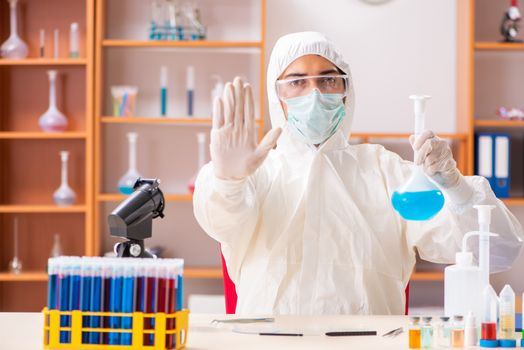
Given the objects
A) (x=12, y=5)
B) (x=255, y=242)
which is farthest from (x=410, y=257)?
(x=12, y=5)

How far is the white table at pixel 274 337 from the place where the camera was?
144cm

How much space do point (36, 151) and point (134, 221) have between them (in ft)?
8.76

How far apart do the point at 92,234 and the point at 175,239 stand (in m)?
0.44

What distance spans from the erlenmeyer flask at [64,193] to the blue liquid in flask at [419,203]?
261 cm

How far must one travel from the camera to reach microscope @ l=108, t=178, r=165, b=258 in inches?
61.5

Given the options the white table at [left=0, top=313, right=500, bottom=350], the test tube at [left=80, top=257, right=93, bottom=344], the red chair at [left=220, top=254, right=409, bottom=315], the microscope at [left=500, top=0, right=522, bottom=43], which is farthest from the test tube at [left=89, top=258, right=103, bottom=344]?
the microscope at [left=500, top=0, right=522, bottom=43]

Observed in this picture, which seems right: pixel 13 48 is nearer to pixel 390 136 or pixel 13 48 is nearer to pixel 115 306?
pixel 390 136

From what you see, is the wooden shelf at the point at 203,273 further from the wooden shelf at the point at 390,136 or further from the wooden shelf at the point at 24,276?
the wooden shelf at the point at 390,136

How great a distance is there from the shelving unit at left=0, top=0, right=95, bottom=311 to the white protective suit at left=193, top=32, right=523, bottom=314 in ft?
6.87

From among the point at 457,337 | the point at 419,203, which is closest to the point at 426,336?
the point at 457,337

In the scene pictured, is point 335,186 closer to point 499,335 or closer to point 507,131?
point 499,335

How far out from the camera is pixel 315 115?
2.14 metres

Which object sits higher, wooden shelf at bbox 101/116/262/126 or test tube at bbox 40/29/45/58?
test tube at bbox 40/29/45/58

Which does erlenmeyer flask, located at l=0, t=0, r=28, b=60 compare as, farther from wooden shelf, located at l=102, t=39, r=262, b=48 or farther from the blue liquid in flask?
the blue liquid in flask
